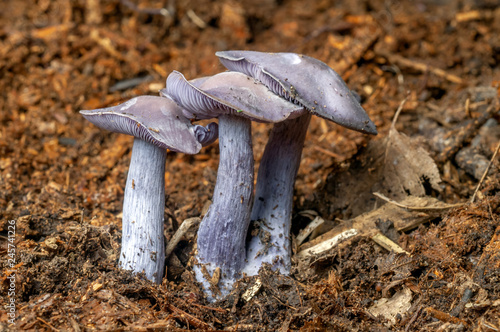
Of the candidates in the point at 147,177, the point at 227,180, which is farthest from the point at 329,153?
the point at 147,177

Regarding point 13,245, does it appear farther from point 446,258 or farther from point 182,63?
point 182,63

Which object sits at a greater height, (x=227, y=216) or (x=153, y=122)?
(x=153, y=122)

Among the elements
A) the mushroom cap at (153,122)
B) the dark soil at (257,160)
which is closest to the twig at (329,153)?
the dark soil at (257,160)

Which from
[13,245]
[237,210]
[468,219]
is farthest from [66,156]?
[468,219]

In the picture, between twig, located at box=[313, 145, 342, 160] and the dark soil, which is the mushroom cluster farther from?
twig, located at box=[313, 145, 342, 160]

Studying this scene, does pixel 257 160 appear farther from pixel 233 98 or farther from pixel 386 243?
pixel 233 98

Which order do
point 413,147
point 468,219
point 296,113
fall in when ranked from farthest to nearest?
point 413,147 < point 468,219 < point 296,113

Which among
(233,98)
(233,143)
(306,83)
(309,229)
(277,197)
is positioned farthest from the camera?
(309,229)
